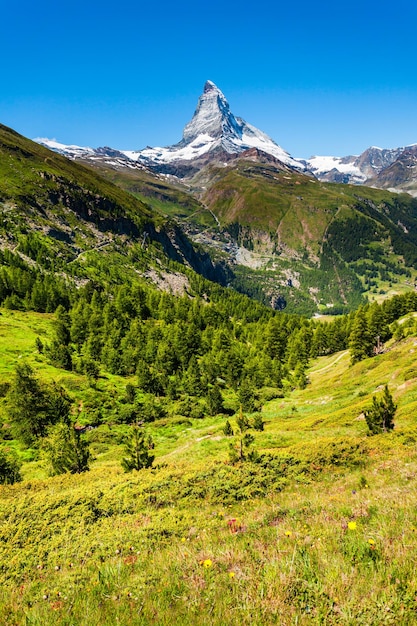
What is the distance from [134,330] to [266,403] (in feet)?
157

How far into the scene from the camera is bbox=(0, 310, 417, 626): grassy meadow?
6.14 meters

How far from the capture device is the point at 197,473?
1802 centimetres

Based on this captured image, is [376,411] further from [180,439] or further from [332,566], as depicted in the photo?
[180,439]

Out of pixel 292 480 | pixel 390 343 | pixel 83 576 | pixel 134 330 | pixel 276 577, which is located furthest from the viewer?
pixel 134 330

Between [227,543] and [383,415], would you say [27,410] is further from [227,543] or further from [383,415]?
[383,415]

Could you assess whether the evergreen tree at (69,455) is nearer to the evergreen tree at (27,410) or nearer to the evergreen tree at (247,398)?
the evergreen tree at (27,410)

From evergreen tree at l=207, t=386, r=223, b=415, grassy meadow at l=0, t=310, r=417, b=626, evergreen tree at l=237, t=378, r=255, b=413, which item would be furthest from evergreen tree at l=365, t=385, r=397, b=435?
evergreen tree at l=207, t=386, r=223, b=415

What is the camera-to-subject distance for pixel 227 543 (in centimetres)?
947

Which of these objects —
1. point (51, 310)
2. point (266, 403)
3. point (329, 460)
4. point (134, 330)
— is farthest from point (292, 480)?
point (51, 310)

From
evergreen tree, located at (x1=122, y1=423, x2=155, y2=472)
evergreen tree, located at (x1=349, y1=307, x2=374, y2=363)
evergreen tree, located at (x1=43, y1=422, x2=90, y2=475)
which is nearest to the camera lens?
evergreen tree, located at (x1=122, y1=423, x2=155, y2=472)

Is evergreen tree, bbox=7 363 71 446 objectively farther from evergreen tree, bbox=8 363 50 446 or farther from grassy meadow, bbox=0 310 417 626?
grassy meadow, bbox=0 310 417 626

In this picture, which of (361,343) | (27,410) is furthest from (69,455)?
(361,343)

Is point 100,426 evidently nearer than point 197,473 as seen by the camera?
No

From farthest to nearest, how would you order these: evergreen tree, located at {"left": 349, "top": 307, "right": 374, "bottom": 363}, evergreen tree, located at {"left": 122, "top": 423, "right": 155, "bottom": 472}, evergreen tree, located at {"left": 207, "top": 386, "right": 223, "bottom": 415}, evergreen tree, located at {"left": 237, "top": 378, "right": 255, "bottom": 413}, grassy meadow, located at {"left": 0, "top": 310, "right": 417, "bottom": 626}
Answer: evergreen tree, located at {"left": 349, "top": 307, "right": 374, "bottom": 363}
evergreen tree, located at {"left": 237, "top": 378, "right": 255, "bottom": 413}
evergreen tree, located at {"left": 207, "top": 386, "right": 223, "bottom": 415}
evergreen tree, located at {"left": 122, "top": 423, "right": 155, "bottom": 472}
grassy meadow, located at {"left": 0, "top": 310, "right": 417, "bottom": 626}
